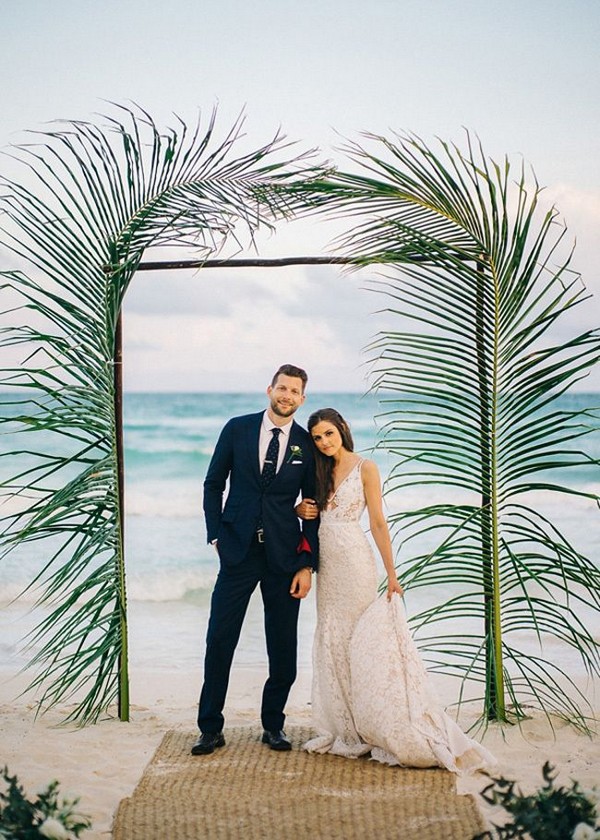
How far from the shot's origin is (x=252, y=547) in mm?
4055

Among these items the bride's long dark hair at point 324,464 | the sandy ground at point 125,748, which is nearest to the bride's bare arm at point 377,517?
the bride's long dark hair at point 324,464

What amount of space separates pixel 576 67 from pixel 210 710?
680 centimetres

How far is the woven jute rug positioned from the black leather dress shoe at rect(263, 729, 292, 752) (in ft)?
0.13

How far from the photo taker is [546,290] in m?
4.13

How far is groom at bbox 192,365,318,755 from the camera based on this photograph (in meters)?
4.03

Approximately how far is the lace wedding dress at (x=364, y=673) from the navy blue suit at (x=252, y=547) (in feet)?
0.41

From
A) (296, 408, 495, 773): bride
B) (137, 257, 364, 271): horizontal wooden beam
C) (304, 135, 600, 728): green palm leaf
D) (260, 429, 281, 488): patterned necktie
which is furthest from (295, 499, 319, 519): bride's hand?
(137, 257, 364, 271): horizontal wooden beam

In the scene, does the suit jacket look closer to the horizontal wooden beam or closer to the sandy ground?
the horizontal wooden beam

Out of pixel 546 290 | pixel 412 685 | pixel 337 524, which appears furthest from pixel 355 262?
pixel 412 685

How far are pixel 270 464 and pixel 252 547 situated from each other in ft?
1.21

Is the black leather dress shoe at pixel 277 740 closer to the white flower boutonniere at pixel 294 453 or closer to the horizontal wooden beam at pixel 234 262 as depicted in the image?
the white flower boutonniere at pixel 294 453

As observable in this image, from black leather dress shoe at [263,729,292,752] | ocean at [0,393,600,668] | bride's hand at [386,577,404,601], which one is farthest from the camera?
ocean at [0,393,600,668]

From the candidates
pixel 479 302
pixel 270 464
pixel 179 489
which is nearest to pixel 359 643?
pixel 270 464

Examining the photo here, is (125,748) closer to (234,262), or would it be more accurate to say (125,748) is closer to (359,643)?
(359,643)
